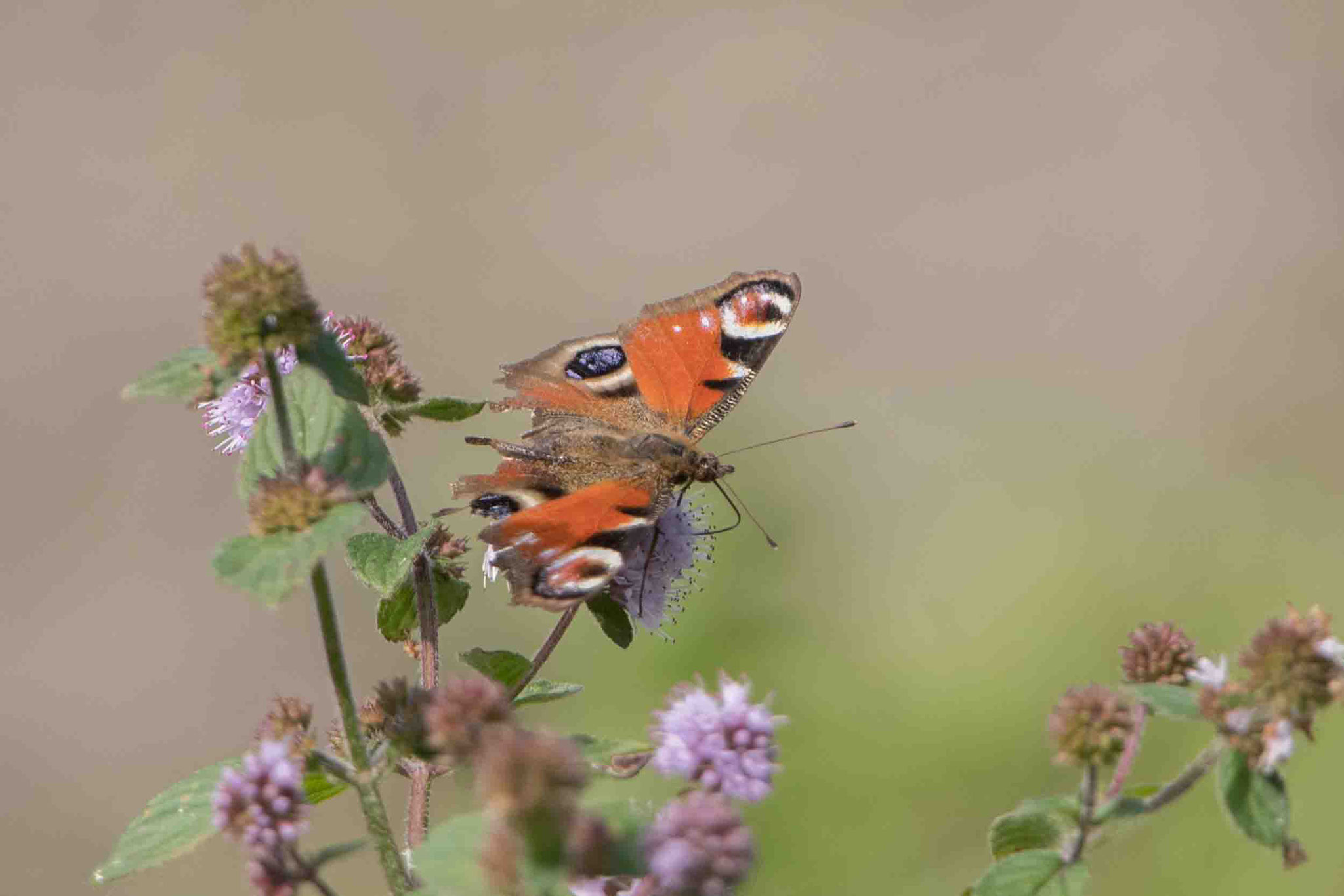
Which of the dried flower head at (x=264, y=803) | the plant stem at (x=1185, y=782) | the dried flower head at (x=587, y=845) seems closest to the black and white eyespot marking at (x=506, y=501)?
the dried flower head at (x=264, y=803)

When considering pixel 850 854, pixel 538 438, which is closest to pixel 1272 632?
pixel 538 438

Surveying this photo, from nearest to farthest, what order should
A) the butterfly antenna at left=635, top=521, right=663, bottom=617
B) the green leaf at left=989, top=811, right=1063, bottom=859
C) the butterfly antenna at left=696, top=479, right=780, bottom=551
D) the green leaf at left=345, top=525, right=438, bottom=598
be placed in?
the green leaf at left=989, top=811, right=1063, bottom=859 → the green leaf at left=345, top=525, right=438, bottom=598 → the butterfly antenna at left=635, top=521, right=663, bottom=617 → the butterfly antenna at left=696, top=479, right=780, bottom=551

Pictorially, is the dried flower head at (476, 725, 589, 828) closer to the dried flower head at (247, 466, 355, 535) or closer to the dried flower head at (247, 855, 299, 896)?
the dried flower head at (247, 855, 299, 896)

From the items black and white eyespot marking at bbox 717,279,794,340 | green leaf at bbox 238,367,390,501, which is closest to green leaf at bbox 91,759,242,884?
green leaf at bbox 238,367,390,501

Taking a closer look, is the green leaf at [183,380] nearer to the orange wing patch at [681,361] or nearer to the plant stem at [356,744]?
the plant stem at [356,744]

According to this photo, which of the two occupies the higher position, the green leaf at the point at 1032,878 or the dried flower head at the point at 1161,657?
the dried flower head at the point at 1161,657

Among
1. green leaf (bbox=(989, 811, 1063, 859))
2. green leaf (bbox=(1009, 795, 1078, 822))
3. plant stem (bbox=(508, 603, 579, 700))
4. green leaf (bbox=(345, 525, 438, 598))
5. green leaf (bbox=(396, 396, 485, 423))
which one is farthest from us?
green leaf (bbox=(396, 396, 485, 423))

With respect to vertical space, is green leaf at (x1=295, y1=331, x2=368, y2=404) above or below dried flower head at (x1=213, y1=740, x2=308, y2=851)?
above

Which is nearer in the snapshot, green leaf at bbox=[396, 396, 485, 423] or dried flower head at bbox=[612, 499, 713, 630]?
green leaf at bbox=[396, 396, 485, 423]
